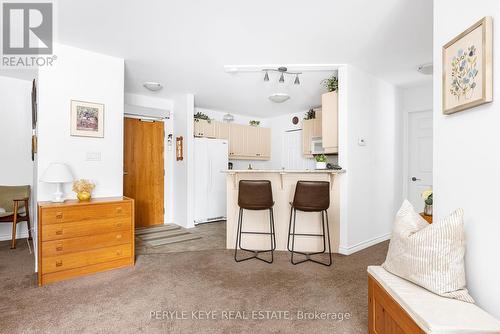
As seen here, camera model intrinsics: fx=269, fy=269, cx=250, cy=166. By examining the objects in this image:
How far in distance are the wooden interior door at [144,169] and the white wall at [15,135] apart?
1421mm

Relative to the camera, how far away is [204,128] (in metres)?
5.51

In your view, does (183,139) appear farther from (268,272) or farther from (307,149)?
(268,272)

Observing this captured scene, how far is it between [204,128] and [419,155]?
3.95 metres

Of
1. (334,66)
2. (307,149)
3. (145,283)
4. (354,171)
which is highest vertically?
(334,66)

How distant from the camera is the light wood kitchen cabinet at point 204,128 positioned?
5379 mm

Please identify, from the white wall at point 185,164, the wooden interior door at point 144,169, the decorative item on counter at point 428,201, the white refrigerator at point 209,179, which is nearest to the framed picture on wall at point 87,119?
the wooden interior door at point 144,169

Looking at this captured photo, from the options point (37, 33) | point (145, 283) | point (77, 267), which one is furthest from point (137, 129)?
point (145, 283)

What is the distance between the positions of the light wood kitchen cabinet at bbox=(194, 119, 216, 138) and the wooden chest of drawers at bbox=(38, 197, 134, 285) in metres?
2.57

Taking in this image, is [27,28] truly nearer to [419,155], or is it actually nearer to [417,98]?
[417,98]

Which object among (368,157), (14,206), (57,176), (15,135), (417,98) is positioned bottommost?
(14,206)

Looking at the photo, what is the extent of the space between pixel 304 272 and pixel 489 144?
211 cm

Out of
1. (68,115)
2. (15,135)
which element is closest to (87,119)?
(68,115)

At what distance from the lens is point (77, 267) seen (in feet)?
9.07

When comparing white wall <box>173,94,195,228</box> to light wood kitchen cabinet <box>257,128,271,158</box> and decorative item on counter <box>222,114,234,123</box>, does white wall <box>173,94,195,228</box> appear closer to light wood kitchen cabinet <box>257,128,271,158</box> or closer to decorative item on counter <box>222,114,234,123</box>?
decorative item on counter <box>222,114,234,123</box>
